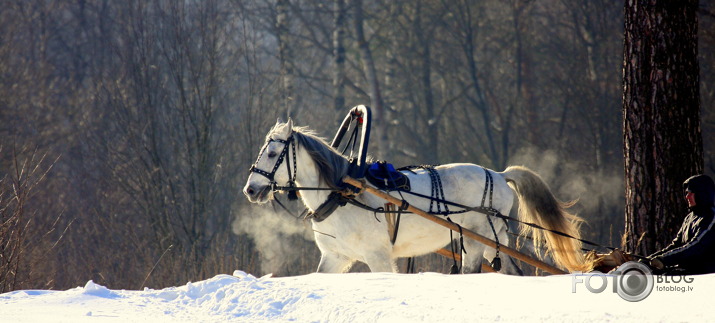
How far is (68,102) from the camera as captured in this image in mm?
25484

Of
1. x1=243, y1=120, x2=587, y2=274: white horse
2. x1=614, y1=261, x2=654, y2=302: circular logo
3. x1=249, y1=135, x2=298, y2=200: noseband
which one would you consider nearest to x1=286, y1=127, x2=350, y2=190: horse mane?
x1=243, y1=120, x2=587, y2=274: white horse

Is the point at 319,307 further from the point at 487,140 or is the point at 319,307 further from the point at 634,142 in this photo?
the point at 487,140

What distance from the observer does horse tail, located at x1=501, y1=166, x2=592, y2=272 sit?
29.2 feet

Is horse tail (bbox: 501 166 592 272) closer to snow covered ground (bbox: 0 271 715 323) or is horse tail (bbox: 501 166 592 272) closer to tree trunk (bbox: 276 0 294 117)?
snow covered ground (bbox: 0 271 715 323)

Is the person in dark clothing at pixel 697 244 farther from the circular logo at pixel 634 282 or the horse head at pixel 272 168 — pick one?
the horse head at pixel 272 168

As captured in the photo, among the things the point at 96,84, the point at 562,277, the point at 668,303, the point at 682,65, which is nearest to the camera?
the point at 668,303

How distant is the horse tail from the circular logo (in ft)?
9.13

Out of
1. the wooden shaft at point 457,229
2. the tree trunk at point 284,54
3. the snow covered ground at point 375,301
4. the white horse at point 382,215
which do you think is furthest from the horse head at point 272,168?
the tree trunk at point 284,54

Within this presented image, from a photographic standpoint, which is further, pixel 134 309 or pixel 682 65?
pixel 682 65

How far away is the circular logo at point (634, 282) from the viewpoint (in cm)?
514

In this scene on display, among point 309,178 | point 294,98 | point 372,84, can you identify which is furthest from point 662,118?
point 294,98

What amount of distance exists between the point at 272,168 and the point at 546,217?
313 centimetres

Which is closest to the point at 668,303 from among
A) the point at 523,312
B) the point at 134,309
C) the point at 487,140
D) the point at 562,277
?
the point at 523,312

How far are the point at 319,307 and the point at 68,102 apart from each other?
2155 cm
